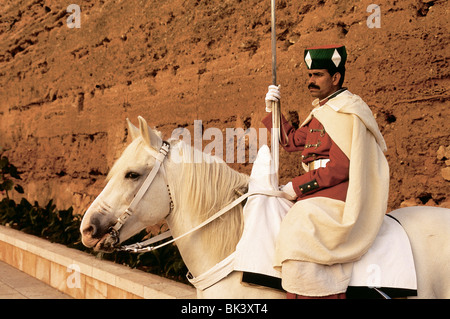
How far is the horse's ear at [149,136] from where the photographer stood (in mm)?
2552

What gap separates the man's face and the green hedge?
286 cm

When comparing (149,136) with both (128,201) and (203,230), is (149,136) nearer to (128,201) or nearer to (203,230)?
(128,201)

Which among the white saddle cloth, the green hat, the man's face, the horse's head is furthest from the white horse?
the green hat

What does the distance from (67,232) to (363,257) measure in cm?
594

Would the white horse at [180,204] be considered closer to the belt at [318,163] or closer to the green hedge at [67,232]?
the belt at [318,163]

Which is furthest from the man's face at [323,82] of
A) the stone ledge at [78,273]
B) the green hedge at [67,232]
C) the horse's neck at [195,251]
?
the green hedge at [67,232]

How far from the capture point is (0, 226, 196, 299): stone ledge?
4398mm

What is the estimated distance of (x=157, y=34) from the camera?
24.0 ft

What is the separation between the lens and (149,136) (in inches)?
102

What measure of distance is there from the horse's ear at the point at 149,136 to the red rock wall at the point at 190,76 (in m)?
2.60

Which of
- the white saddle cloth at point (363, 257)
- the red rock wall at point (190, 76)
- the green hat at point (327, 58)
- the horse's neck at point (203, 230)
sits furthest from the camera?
the red rock wall at point (190, 76)

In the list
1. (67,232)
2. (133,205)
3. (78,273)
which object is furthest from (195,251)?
(67,232)

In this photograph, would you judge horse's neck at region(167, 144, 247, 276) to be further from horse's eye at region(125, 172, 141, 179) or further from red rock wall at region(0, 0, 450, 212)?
red rock wall at region(0, 0, 450, 212)
